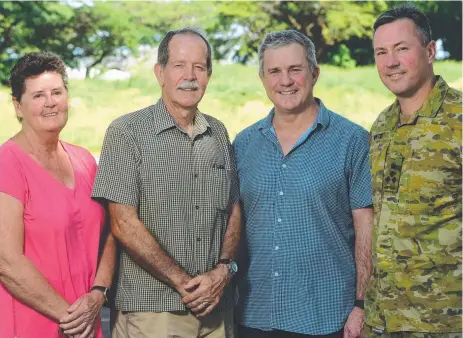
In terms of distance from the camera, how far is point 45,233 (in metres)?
3.19

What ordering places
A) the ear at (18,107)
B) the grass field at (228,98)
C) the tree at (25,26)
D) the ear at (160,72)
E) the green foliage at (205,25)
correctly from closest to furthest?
the ear at (18,107), the ear at (160,72), the grass field at (228,98), the tree at (25,26), the green foliage at (205,25)

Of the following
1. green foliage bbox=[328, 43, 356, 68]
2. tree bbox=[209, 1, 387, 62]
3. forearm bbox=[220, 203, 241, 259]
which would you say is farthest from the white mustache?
green foliage bbox=[328, 43, 356, 68]

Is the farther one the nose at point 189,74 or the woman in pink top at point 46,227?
the nose at point 189,74

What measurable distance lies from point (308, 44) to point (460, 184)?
3.61 ft

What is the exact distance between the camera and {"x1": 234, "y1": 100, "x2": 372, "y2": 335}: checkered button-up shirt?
359 centimetres

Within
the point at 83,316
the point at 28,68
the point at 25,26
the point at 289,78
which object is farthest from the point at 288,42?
the point at 25,26

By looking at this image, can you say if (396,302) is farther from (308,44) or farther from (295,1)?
(295,1)

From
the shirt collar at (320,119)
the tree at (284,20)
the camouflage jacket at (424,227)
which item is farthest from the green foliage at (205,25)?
the camouflage jacket at (424,227)

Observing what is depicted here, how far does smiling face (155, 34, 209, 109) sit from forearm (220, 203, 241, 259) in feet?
1.79

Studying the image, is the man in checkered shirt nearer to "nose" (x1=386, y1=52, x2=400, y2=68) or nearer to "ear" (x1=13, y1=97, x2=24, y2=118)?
"ear" (x1=13, y1=97, x2=24, y2=118)

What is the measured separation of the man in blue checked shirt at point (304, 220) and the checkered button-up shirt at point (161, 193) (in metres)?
0.24

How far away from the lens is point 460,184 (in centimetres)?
314

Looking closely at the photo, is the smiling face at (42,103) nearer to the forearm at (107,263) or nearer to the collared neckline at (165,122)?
the collared neckline at (165,122)

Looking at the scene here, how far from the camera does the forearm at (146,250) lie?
3350mm
